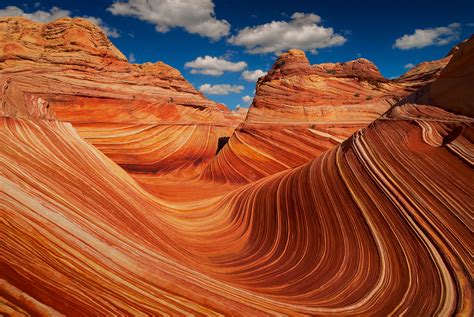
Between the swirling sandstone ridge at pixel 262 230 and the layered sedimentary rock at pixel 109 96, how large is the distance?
21.6 ft

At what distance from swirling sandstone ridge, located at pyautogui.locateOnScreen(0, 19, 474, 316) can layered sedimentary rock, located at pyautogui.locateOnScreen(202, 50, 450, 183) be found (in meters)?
4.23

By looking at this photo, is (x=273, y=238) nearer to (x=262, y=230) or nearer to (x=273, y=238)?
(x=273, y=238)

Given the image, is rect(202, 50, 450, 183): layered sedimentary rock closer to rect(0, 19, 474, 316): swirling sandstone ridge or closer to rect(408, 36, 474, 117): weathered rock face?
rect(0, 19, 474, 316): swirling sandstone ridge

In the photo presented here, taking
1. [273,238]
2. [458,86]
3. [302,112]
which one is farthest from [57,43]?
[458,86]

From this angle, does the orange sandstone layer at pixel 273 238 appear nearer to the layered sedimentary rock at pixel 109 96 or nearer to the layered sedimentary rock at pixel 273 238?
the layered sedimentary rock at pixel 273 238

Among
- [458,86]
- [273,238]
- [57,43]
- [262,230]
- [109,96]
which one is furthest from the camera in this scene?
[57,43]

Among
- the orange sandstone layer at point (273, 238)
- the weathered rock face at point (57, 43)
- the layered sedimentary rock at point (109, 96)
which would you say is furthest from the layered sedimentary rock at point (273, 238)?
the weathered rock face at point (57, 43)

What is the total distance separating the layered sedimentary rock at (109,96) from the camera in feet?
41.6

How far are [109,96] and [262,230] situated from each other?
11572 millimetres

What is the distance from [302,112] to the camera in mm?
11945

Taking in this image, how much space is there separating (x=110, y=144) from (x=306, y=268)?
10825 mm

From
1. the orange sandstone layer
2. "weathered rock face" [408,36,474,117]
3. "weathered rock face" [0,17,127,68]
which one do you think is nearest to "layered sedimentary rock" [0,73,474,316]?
the orange sandstone layer

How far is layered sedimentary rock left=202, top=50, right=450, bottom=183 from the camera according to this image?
11.1 metres

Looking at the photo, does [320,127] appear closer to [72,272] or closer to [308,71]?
[308,71]
